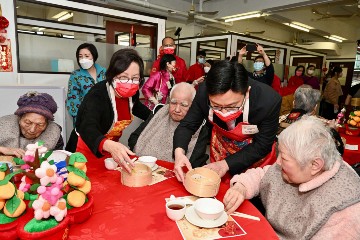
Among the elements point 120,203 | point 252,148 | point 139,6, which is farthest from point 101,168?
point 139,6

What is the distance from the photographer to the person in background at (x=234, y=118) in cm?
147

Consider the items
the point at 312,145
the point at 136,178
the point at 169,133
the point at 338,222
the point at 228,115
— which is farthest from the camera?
the point at 169,133

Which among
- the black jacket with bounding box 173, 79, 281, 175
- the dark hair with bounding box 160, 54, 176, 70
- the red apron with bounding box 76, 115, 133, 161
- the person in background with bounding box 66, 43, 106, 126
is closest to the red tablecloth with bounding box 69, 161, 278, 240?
the black jacket with bounding box 173, 79, 281, 175

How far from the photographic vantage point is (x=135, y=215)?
113 centimetres

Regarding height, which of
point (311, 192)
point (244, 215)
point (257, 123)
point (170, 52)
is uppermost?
point (170, 52)

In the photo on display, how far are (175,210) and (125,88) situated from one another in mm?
1164

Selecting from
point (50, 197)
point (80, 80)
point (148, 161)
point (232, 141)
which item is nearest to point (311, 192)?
point (232, 141)

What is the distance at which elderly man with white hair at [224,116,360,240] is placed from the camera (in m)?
1.05

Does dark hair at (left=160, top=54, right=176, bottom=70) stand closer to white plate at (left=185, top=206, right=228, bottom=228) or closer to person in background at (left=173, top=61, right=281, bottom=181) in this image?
person in background at (left=173, top=61, right=281, bottom=181)

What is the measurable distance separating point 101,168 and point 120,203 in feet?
1.66

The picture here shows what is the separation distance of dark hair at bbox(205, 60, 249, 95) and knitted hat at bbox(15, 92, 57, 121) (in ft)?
3.93

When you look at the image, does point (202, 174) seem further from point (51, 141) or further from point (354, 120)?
point (354, 120)

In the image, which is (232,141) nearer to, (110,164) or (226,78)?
(226,78)

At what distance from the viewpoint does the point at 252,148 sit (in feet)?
5.65
